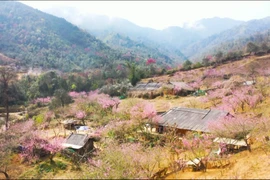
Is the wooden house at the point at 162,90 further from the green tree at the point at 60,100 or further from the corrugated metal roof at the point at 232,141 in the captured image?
the corrugated metal roof at the point at 232,141

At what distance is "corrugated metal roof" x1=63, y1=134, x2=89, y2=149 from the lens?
64.8ft

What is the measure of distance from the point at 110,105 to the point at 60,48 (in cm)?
9328

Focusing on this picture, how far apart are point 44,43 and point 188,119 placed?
107m

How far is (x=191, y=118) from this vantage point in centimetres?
2366

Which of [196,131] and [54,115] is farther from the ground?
[196,131]

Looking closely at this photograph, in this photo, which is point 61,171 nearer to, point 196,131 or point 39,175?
point 39,175

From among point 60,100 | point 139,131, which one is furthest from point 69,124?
point 139,131

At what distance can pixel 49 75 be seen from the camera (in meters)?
58.9

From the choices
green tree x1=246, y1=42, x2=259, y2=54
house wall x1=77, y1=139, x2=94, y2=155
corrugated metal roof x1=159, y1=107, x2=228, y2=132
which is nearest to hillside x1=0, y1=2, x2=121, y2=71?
green tree x1=246, y1=42, x2=259, y2=54

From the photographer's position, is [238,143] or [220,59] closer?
[238,143]

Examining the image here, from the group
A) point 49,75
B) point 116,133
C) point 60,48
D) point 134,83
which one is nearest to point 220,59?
point 134,83

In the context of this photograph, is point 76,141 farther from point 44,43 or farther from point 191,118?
point 44,43

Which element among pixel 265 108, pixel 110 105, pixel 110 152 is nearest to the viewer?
pixel 110 152

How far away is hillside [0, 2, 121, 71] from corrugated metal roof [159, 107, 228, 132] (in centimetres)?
7650
